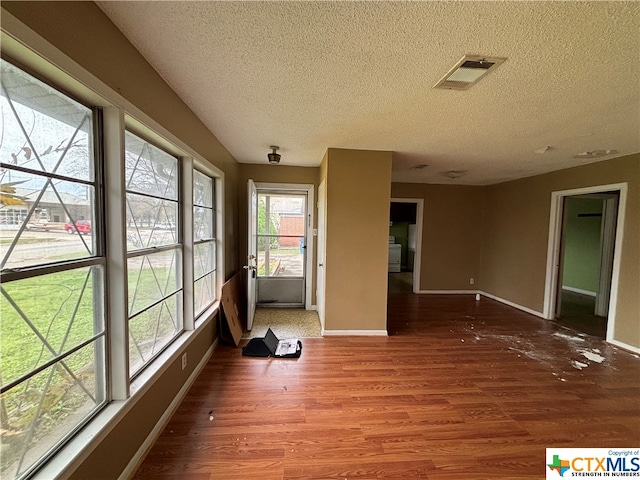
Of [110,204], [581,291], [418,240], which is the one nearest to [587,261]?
[581,291]

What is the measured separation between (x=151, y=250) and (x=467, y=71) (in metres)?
2.30

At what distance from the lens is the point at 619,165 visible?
10.3 ft

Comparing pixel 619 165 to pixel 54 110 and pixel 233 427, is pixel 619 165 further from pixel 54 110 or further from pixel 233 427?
pixel 54 110

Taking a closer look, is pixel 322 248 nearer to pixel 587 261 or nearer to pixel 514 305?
pixel 514 305

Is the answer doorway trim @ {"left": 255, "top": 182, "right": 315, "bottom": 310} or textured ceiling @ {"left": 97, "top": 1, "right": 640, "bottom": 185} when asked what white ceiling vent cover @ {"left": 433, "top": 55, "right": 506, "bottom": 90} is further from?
doorway trim @ {"left": 255, "top": 182, "right": 315, "bottom": 310}

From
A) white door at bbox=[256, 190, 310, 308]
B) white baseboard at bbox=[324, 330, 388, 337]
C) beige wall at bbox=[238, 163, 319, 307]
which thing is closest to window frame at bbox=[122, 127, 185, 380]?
white baseboard at bbox=[324, 330, 388, 337]

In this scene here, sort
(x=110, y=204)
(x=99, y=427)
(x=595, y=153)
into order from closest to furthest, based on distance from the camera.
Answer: (x=99, y=427) → (x=110, y=204) → (x=595, y=153)

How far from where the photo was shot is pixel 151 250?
5.68 feet

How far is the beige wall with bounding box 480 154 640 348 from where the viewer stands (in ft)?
9.79

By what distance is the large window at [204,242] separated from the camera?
8.32ft

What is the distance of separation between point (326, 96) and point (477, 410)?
2.61 m

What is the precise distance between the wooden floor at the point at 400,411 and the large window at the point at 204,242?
650 millimetres

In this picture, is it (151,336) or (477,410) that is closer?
(151,336)

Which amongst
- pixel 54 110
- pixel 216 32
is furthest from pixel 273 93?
pixel 54 110
